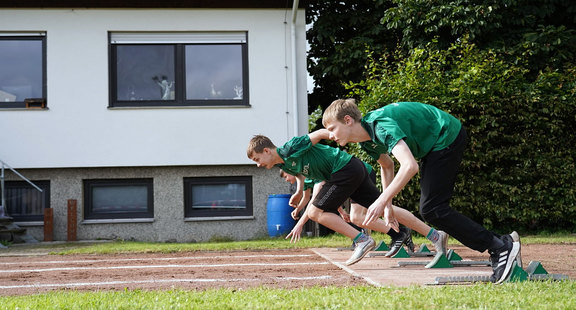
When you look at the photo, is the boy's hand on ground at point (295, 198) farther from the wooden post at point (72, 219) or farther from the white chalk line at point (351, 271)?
the wooden post at point (72, 219)

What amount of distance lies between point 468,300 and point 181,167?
10.0m

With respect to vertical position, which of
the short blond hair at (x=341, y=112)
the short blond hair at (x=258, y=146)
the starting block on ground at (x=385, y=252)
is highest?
the short blond hair at (x=341, y=112)

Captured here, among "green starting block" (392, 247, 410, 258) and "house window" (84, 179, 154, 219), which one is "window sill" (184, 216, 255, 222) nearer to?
"house window" (84, 179, 154, 219)

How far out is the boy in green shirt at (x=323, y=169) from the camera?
21.0 ft

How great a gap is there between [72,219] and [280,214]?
4225 mm

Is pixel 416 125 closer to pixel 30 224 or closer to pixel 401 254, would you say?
pixel 401 254

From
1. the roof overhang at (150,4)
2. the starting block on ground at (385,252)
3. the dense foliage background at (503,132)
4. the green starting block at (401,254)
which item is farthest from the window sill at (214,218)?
the green starting block at (401,254)

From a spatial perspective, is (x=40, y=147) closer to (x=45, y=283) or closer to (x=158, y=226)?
(x=158, y=226)

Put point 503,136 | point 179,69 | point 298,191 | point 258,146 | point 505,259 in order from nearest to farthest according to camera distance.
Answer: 1. point 505,259
2. point 258,146
3. point 298,191
4. point 503,136
5. point 179,69

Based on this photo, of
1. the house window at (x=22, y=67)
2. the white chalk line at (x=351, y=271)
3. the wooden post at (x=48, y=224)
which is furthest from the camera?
the house window at (x=22, y=67)

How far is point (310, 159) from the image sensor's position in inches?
258

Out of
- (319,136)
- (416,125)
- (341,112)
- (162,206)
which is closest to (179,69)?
(162,206)

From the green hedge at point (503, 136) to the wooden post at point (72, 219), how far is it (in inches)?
226

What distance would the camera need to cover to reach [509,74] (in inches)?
471
